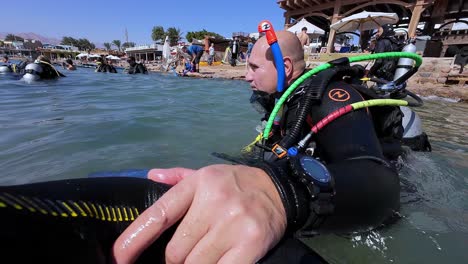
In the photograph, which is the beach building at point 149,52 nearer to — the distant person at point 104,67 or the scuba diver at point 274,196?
the distant person at point 104,67

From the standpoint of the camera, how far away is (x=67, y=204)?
88cm

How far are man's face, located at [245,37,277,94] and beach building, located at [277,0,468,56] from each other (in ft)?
39.8

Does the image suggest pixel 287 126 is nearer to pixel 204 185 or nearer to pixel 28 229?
pixel 204 185

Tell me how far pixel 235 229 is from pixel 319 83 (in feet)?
3.46

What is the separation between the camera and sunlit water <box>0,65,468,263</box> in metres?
1.74

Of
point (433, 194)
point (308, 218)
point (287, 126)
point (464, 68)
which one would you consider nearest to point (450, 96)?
point (464, 68)

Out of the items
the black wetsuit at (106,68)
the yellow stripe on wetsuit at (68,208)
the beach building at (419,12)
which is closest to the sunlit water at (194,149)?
the yellow stripe on wetsuit at (68,208)

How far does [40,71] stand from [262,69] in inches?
498

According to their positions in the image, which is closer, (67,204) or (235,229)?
(235,229)

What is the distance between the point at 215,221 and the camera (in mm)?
755

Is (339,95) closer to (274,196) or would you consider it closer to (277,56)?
(277,56)

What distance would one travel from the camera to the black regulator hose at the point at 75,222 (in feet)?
2.32

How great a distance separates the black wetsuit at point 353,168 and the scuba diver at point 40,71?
13037mm

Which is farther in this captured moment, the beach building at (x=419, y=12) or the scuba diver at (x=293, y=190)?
the beach building at (x=419, y=12)
